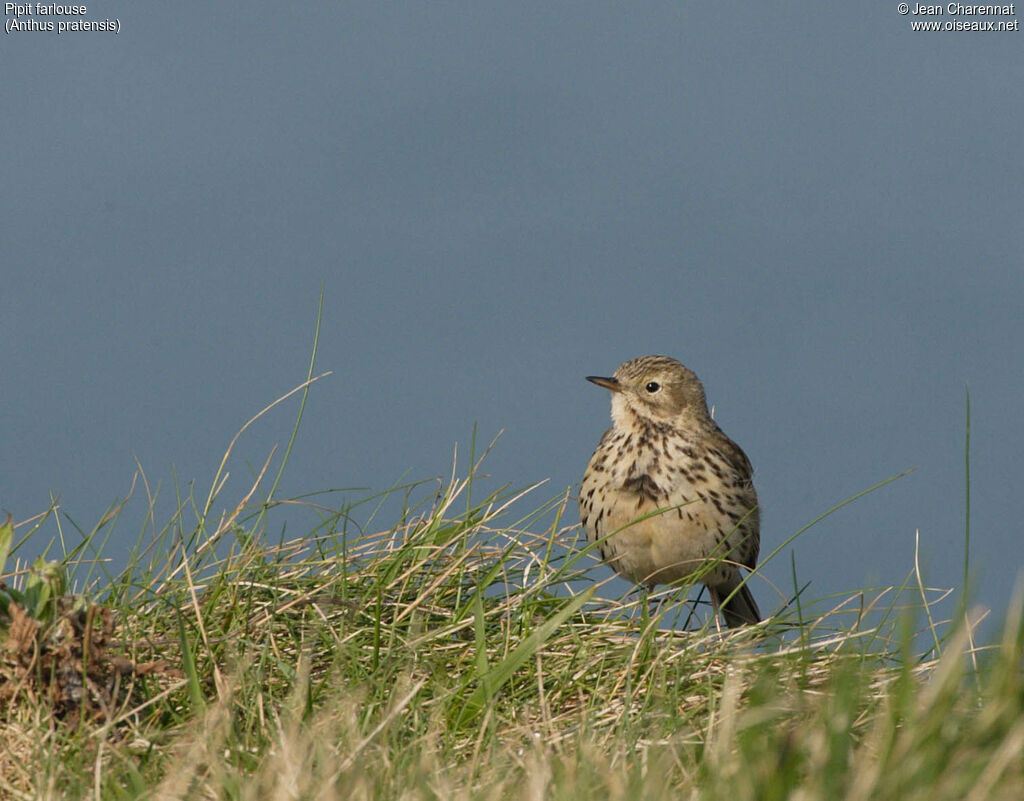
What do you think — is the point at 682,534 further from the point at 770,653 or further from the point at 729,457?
the point at 770,653

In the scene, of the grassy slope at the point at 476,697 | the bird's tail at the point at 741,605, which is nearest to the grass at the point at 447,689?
the grassy slope at the point at 476,697

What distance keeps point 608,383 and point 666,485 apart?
2.67 ft

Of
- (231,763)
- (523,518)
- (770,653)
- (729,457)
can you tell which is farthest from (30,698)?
(729,457)

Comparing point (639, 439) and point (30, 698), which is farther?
point (639, 439)

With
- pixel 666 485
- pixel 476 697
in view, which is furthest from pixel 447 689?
pixel 666 485

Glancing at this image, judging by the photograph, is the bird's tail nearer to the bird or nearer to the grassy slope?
the bird

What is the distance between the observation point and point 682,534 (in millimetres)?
8023

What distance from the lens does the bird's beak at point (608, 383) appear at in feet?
A: 28.0

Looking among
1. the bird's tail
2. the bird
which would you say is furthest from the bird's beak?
the bird's tail

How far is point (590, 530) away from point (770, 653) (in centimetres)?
205

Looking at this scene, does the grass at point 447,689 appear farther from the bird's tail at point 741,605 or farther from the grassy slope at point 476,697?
the bird's tail at point 741,605

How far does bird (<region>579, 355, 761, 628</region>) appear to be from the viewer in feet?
26.3

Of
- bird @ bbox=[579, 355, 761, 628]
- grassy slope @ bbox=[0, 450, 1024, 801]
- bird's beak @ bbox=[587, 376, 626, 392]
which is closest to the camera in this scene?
grassy slope @ bbox=[0, 450, 1024, 801]

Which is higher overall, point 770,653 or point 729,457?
point 729,457
